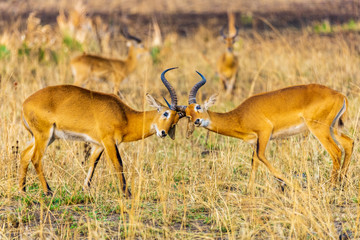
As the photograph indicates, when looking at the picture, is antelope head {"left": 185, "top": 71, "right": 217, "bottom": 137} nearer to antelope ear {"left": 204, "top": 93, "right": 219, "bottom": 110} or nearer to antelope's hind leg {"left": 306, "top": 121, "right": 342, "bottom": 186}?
antelope ear {"left": 204, "top": 93, "right": 219, "bottom": 110}

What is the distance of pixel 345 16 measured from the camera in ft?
77.2

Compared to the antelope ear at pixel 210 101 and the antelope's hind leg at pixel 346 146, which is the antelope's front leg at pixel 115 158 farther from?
the antelope's hind leg at pixel 346 146

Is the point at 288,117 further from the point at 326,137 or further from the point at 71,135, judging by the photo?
the point at 71,135

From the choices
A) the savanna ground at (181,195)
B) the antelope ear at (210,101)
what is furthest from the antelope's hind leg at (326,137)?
the antelope ear at (210,101)

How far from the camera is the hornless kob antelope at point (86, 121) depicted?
6.02 meters

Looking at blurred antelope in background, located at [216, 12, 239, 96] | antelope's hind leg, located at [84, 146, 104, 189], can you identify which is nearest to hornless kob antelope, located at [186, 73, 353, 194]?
antelope's hind leg, located at [84, 146, 104, 189]

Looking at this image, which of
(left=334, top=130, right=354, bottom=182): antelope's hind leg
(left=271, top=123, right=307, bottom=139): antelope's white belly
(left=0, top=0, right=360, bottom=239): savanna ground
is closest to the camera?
(left=0, top=0, right=360, bottom=239): savanna ground

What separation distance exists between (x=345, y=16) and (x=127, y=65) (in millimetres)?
13672

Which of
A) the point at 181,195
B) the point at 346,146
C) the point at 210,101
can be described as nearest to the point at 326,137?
the point at 346,146

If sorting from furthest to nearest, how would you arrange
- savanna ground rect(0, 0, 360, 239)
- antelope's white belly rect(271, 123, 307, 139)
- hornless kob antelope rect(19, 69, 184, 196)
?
antelope's white belly rect(271, 123, 307, 139), hornless kob antelope rect(19, 69, 184, 196), savanna ground rect(0, 0, 360, 239)

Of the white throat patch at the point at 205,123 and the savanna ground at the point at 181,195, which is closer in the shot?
the savanna ground at the point at 181,195

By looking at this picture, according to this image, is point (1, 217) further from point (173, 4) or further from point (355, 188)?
point (173, 4)

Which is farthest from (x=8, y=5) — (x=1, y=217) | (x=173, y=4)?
(x=1, y=217)

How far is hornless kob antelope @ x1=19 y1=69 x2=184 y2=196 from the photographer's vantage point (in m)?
6.02
